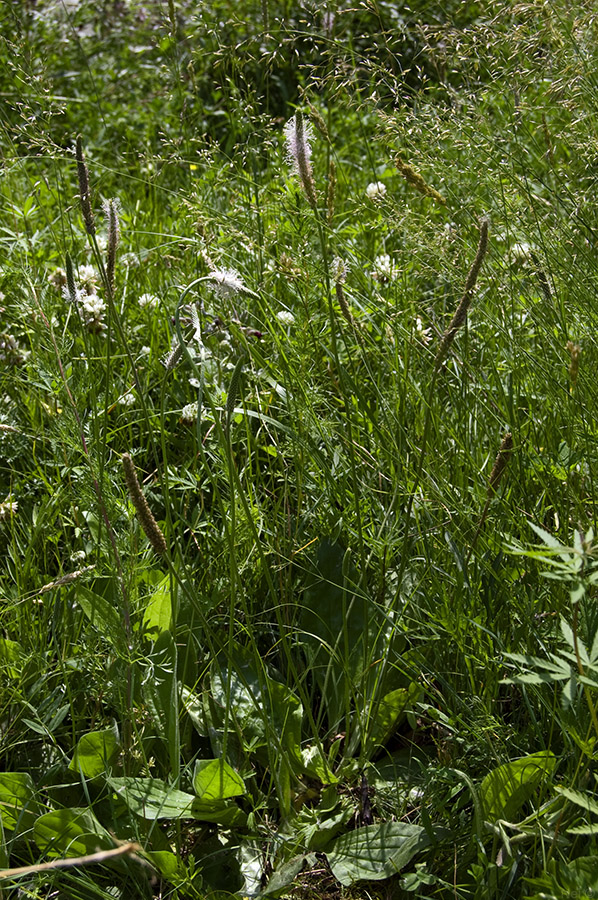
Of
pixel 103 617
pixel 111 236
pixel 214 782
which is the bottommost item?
pixel 214 782

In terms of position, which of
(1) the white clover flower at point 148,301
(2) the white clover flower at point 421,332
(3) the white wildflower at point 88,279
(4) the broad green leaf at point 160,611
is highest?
(3) the white wildflower at point 88,279

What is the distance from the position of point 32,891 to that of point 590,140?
1.52 m

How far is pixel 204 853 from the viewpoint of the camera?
1.28 meters

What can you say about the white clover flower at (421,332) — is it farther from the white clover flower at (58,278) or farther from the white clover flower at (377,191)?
the white clover flower at (58,278)

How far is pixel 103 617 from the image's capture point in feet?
4.29

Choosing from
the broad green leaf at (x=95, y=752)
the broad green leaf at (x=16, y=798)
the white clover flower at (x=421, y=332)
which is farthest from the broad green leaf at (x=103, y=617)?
the white clover flower at (x=421, y=332)

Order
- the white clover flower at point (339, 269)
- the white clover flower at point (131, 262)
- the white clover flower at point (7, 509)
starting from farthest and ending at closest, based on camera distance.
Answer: the white clover flower at point (131, 262) < the white clover flower at point (7, 509) < the white clover flower at point (339, 269)

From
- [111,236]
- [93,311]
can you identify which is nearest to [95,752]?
[111,236]

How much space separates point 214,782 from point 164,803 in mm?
76

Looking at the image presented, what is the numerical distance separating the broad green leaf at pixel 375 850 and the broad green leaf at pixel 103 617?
44 centimetres

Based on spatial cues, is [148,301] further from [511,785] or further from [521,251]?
[511,785]

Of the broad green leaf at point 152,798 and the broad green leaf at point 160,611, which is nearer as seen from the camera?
the broad green leaf at point 152,798

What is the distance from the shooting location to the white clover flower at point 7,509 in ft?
5.46

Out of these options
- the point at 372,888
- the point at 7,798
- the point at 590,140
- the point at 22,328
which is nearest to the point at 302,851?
the point at 372,888
